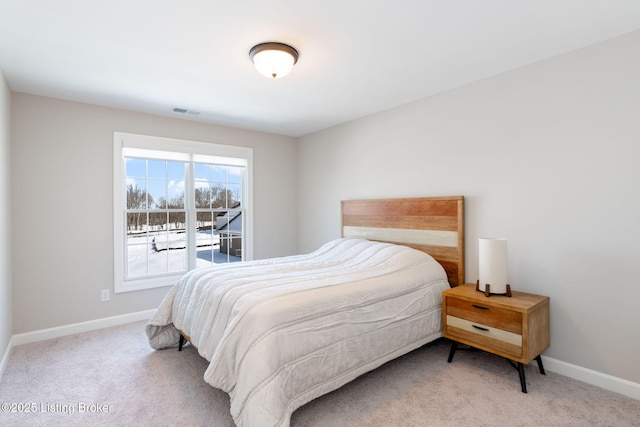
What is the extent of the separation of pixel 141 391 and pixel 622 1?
384cm

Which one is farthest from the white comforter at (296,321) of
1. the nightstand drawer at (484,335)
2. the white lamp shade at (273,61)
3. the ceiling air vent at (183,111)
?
the ceiling air vent at (183,111)

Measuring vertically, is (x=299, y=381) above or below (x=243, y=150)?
below

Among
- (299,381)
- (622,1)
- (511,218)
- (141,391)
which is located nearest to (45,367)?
(141,391)

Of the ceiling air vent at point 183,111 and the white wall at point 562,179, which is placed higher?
the ceiling air vent at point 183,111

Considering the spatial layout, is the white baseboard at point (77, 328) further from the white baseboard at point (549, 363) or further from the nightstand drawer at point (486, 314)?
the nightstand drawer at point (486, 314)

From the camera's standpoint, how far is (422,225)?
3.26 metres

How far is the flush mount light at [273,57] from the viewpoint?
2.22m

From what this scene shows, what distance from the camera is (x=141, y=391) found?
88.5 inches

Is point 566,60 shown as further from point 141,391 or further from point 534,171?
point 141,391

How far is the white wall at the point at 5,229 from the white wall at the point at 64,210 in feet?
0.62

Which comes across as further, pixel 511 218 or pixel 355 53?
pixel 511 218

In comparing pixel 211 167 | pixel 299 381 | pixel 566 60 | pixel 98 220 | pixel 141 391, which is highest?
pixel 566 60

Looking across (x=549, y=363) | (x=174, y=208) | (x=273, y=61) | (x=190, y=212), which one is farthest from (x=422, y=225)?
(x=174, y=208)

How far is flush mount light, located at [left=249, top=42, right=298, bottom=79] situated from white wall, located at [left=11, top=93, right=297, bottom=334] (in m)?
2.15
